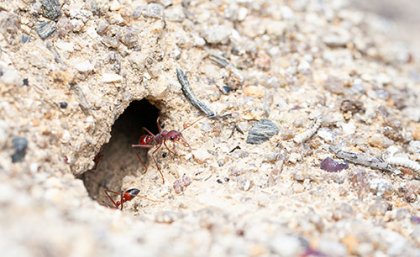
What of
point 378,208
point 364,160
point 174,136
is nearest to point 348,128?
point 364,160

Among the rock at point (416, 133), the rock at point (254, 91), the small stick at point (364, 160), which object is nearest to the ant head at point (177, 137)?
the rock at point (254, 91)

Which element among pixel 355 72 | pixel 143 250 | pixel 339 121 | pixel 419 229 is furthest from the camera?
pixel 355 72

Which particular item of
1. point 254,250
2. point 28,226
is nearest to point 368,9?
point 254,250

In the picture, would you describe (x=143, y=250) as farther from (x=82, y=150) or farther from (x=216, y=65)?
(x=216, y=65)

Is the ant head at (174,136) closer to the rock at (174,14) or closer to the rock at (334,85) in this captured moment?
the rock at (174,14)

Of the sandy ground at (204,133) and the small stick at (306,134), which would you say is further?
the small stick at (306,134)

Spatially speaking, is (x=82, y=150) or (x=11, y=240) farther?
(x=82, y=150)

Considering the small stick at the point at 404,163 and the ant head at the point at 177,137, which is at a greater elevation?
the small stick at the point at 404,163

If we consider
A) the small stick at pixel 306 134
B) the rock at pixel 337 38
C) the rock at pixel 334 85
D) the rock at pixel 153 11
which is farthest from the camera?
the rock at pixel 337 38
